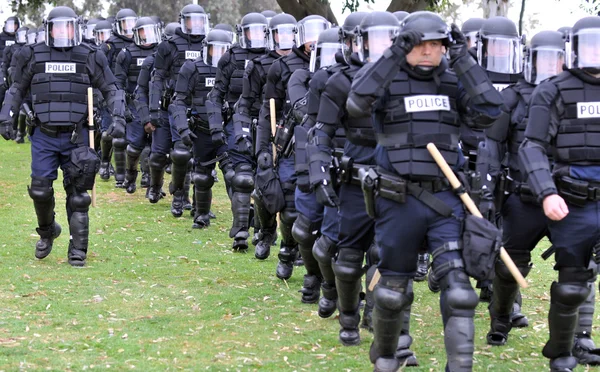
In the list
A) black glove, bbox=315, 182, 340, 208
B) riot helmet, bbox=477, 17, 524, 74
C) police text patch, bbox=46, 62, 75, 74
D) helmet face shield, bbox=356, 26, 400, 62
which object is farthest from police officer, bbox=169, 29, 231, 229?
helmet face shield, bbox=356, 26, 400, 62

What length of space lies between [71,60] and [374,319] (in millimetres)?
5010

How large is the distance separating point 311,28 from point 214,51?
3490mm

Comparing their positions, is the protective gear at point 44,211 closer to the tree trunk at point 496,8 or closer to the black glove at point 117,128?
the black glove at point 117,128

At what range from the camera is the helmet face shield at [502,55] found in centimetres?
850

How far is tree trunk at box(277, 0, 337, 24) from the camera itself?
75.4ft

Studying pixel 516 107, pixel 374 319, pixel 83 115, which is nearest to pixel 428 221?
pixel 374 319

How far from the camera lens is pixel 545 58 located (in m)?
7.82

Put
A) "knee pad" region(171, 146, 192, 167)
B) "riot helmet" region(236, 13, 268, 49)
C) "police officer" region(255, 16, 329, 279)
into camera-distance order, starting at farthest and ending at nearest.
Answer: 1. "knee pad" region(171, 146, 192, 167)
2. "riot helmet" region(236, 13, 268, 49)
3. "police officer" region(255, 16, 329, 279)

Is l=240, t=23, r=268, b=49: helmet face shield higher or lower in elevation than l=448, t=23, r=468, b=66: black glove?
lower

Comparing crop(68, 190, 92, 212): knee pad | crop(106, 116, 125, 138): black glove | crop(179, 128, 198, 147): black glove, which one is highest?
crop(106, 116, 125, 138): black glove

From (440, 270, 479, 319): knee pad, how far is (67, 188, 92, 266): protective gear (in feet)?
17.0

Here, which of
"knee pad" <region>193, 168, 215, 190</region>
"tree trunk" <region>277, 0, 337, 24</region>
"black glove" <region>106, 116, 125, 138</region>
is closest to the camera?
"black glove" <region>106, 116, 125, 138</region>

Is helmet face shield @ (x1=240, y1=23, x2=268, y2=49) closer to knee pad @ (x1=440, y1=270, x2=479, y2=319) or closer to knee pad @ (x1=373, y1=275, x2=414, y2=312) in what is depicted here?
knee pad @ (x1=373, y1=275, x2=414, y2=312)

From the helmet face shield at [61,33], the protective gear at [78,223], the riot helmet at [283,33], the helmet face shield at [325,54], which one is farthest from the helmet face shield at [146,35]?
the helmet face shield at [325,54]
